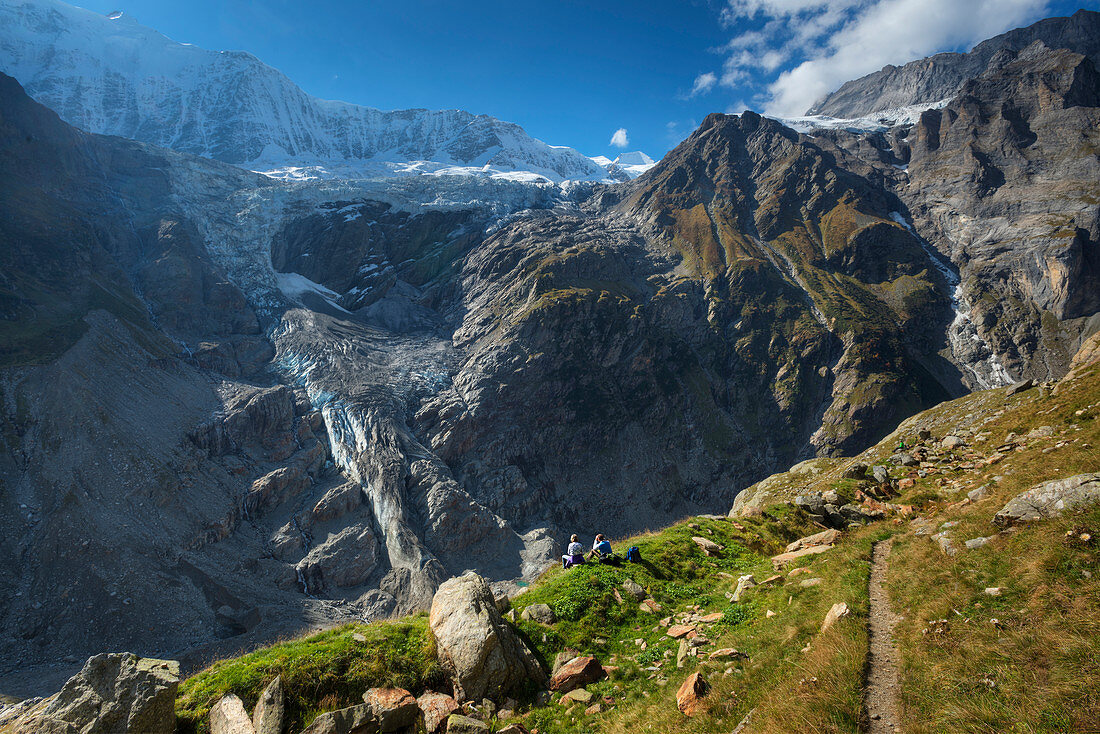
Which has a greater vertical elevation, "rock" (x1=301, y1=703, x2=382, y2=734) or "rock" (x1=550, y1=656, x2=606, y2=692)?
"rock" (x1=301, y1=703, x2=382, y2=734)

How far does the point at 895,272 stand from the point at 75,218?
677ft

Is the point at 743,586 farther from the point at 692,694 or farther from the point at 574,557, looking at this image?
the point at 574,557

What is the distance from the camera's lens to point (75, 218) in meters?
98.8

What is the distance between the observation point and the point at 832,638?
9.05 meters

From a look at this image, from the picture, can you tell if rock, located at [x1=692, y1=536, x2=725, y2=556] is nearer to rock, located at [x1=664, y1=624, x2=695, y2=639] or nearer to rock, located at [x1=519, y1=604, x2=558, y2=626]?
rock, located at [x1=664, y1=624, x2=695, y2=639]

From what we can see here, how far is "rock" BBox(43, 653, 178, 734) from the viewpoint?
9.52m

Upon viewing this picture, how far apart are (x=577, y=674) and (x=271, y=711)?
7.22 meters

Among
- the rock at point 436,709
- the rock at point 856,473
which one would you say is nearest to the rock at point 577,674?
the rock at point 436,709

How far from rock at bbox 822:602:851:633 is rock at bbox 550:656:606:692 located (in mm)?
5549

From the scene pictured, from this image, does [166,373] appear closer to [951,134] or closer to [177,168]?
[177,168]

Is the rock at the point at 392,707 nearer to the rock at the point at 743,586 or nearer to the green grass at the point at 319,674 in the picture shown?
the green grass at the point at 319,674

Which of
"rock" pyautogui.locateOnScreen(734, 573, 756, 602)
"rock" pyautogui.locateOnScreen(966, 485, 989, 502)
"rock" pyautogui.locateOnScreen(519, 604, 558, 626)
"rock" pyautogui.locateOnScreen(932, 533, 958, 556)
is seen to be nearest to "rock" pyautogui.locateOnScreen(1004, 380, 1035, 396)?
"rock" pyautogui.locateOnScreen(966, 485, 989, 502)

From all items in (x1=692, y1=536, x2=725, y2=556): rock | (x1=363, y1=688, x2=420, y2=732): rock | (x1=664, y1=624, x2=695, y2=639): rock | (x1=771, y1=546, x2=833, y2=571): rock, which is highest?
(x1=363, y1=688, x2=420, y2=732): rock

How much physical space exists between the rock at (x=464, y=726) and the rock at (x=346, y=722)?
161 centimetres
